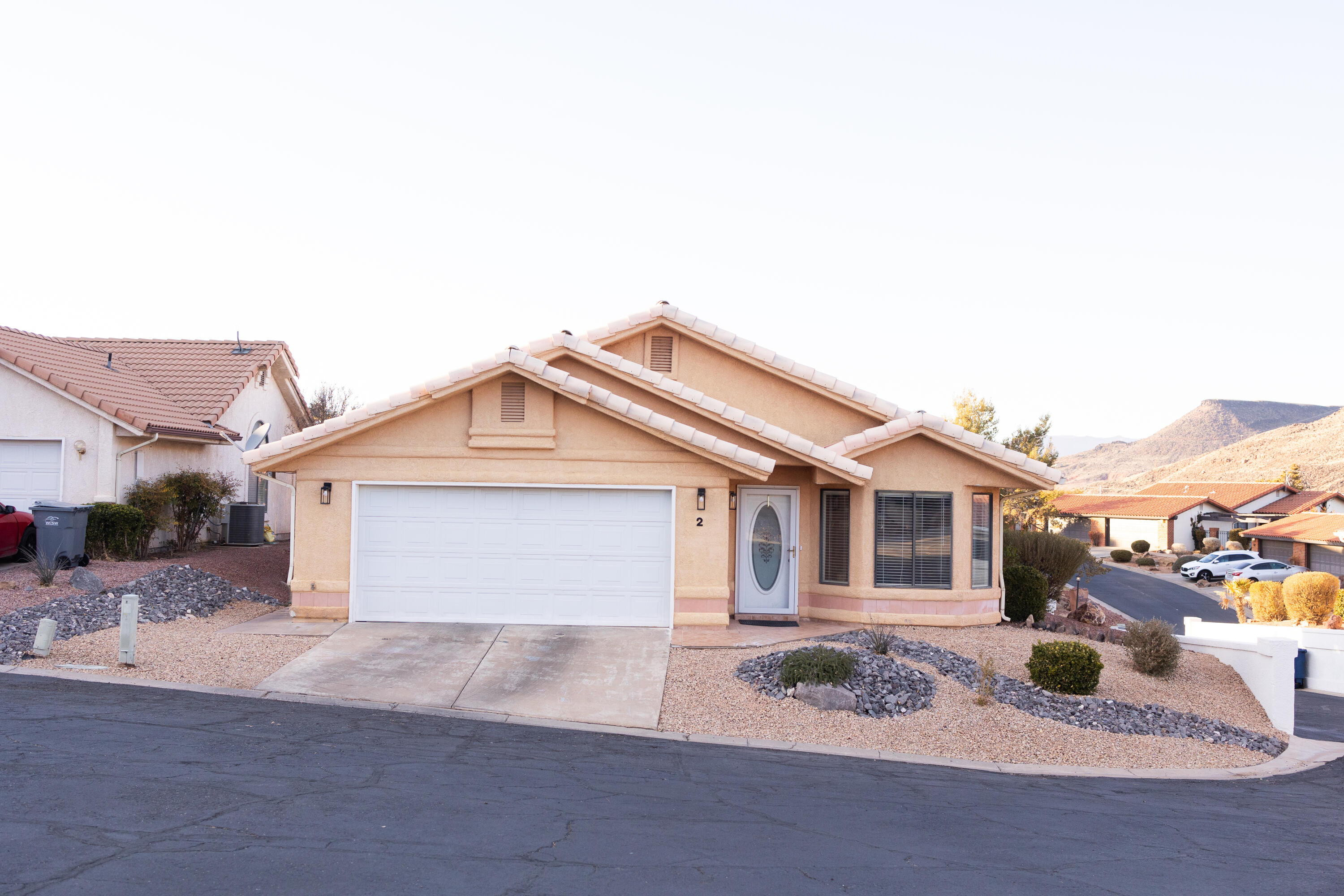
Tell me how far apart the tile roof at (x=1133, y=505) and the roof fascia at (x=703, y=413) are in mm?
51070

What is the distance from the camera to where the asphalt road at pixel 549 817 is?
18.7 ft

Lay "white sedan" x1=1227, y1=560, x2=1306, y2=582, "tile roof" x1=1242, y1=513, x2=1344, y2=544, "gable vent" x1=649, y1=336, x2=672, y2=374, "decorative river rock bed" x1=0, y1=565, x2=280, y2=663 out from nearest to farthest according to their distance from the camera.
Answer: "decorative river rock bed" x1=0, y1=565, x2=280, y2=663 < "gable vent" x1=649, y1=336, x2=672, y2=374 < "white sedan" x1=1227, y1=560, x2=1306, y2=582 < "tile roof" x1=1242, y1=513, x2=1344, y2=544

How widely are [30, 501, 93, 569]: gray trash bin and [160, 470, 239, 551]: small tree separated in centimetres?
287

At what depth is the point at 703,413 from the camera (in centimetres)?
1550

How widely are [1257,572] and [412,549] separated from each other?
41358 mm

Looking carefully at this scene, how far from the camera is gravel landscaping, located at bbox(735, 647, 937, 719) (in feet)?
35.1

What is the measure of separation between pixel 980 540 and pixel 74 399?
57.0ft

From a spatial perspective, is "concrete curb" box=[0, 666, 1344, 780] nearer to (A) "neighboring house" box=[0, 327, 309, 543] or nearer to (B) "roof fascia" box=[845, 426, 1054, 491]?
(B) "roof fascia" box=[845, 426, 1054, 491]

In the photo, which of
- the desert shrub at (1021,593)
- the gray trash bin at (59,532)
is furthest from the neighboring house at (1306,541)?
the gray trash bin at (59,532)

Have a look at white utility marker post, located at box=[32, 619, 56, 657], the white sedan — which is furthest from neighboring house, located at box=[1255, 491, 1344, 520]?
white utility marker post, located at box=[32, 619, 56, 657]

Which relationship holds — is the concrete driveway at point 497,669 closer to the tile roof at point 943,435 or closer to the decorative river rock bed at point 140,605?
the decorative river rock bed at point 140,605

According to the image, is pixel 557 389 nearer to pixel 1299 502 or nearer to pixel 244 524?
pixel 244 524

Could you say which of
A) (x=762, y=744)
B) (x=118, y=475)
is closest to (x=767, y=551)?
(x=762, y=744)

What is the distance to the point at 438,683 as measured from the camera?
11.1 m
